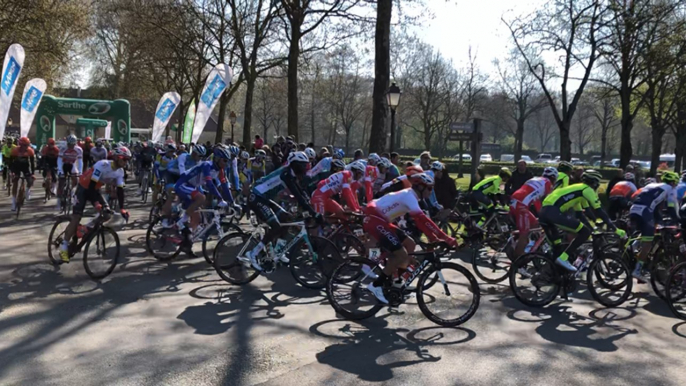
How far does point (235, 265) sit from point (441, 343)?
10.9 feet

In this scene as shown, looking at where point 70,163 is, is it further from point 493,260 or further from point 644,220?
point 644,220

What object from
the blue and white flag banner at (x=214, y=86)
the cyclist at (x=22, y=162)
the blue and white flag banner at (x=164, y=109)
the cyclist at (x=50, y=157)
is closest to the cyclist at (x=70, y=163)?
the cyclist at (x=22, y=162)

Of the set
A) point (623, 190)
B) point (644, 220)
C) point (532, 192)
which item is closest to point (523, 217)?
point (532, 192)

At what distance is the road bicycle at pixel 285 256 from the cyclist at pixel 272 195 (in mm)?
89

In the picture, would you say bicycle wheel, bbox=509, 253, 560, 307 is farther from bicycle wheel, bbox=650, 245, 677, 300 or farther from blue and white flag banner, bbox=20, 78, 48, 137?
blue and white flag banner, bbox=20, 78, 48, 137

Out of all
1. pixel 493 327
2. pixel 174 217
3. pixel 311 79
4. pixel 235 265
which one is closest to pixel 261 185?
pixel 235 265

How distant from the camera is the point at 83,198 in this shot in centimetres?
827

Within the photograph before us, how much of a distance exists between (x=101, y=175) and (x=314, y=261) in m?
3.38

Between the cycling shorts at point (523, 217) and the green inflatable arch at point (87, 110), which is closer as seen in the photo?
the cycling shorts at point (523, 217)

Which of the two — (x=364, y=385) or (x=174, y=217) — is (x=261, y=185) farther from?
(x=364, y=385)

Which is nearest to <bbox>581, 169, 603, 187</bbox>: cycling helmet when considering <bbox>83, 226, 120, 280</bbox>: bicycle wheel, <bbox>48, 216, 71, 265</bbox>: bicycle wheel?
<bbox>83, 226, 120, 280</bbox>: bicycle wheel

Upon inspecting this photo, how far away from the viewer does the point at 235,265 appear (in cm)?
796

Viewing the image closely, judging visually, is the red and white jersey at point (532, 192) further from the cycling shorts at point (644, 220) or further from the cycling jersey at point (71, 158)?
the cycling jersey at point (71, 158)

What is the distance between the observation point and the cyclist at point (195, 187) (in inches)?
363
